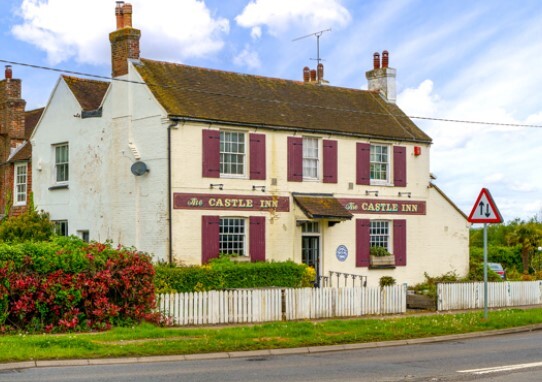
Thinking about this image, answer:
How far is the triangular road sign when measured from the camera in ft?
66.9

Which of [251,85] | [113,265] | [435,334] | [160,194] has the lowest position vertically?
[435,334]

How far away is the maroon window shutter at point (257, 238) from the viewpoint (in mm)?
29156

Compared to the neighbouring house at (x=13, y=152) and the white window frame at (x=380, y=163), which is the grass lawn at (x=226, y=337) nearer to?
the white window frame at (x=380, y=163)

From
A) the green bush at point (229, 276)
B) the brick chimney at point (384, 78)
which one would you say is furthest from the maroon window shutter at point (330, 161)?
the brick chimney at point (384, 78)

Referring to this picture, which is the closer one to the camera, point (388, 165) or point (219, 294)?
point (219, 294)

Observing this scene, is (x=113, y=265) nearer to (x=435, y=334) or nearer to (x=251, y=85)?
(x=435, y=334)

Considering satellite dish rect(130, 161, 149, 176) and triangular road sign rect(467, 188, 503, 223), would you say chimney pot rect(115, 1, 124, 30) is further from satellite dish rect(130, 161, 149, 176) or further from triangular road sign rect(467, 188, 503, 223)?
triangular road sign rect(467, 188, 503, 223)

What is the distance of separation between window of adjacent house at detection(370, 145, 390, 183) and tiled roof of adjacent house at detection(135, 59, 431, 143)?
60 centimetres

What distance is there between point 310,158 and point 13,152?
14439 mm

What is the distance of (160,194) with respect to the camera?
27766mm

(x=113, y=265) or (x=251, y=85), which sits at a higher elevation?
(x=251, y=85)

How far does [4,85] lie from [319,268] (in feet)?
57.2

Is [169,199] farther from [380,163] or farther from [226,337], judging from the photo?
[226,337]

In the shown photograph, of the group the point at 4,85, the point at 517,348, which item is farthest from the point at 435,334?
the point at 4,85
